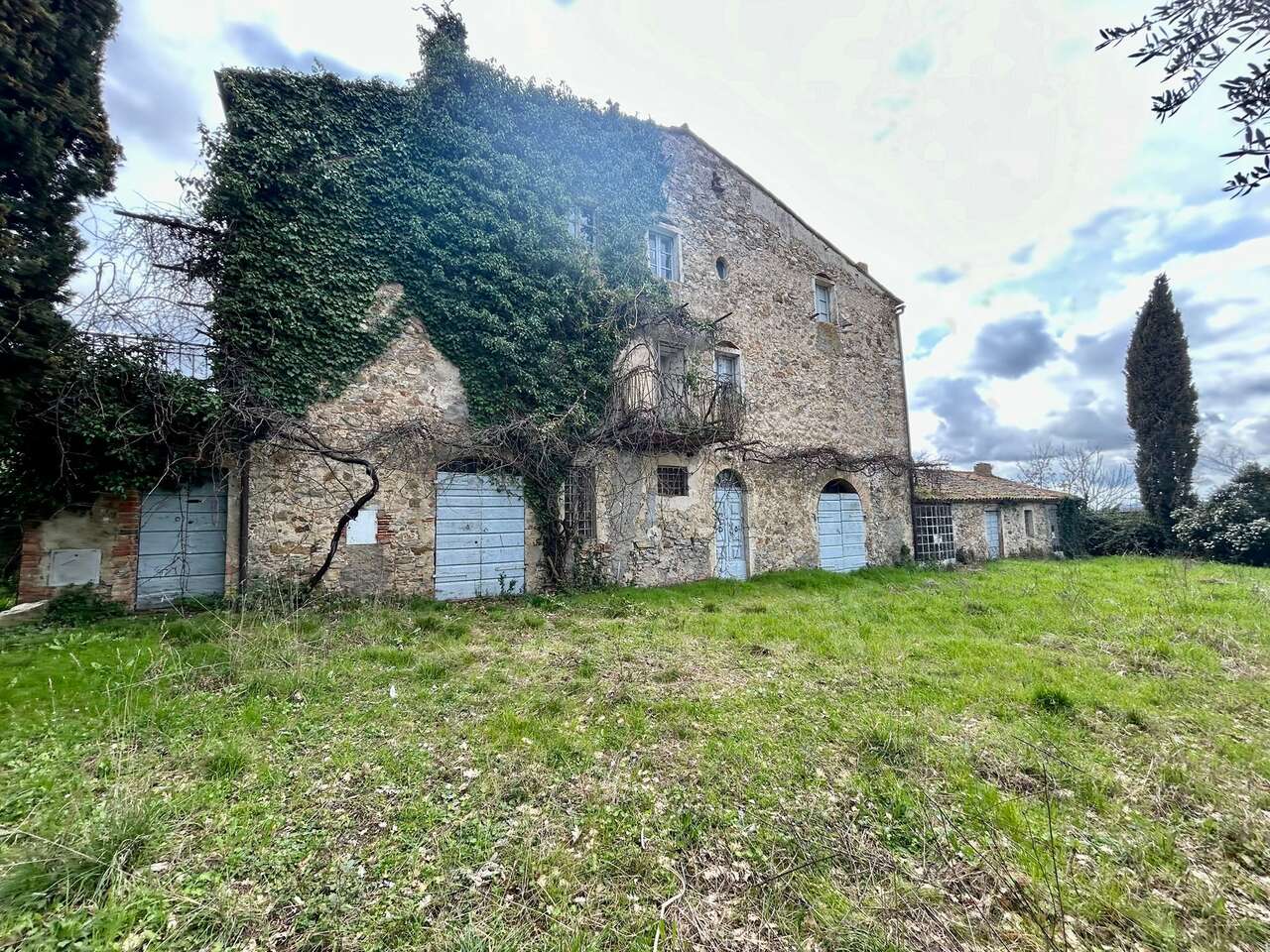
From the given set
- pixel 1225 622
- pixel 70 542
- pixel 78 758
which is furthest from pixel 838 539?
pixel 70 542

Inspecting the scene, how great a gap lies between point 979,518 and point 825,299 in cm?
949

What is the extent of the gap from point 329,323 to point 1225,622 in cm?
1459

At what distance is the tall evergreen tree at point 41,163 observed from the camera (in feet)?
17.4

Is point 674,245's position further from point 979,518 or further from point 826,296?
point 979,518

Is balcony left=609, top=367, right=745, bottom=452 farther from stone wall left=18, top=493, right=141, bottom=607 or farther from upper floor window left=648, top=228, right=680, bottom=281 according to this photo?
stone wall left=18, top=493, right=141, bottom=607

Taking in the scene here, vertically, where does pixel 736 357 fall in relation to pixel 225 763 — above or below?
above

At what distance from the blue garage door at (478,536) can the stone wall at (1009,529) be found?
48.5ft

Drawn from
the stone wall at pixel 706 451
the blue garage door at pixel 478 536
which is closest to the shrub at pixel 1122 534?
the stone wall at pixel 706 451

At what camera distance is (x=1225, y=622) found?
23.5 feet

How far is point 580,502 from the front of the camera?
403 inches

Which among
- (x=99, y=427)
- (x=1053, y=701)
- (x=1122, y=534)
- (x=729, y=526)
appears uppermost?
(x=99, y=427)

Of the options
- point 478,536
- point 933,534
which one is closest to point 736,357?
point 478,536

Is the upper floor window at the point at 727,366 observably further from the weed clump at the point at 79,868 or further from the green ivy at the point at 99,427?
the weed clump at the point at 79,868

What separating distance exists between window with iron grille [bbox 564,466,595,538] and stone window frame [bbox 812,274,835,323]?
360 inches
